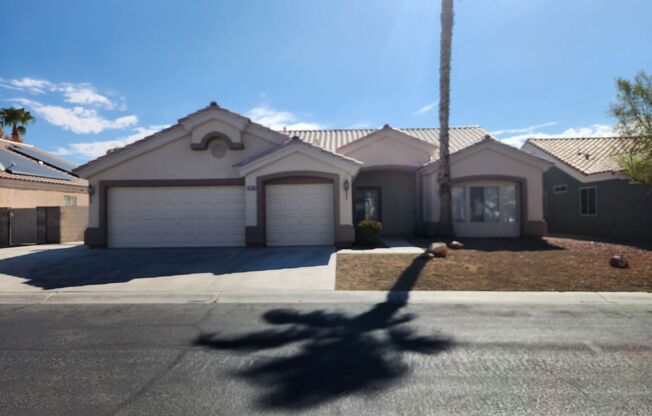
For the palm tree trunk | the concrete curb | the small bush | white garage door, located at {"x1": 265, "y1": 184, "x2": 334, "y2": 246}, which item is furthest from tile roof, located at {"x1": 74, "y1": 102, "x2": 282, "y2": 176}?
the palm tree trunk

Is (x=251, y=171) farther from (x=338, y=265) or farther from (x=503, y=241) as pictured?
(x=503, y=241)

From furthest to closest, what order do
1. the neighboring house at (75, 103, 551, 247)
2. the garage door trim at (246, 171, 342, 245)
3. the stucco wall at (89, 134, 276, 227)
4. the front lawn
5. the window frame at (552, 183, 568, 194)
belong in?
the window frame at (552, 183, 568, 194), the stucco wall at (89, 134, 276, 227), the neighboring house at (75, 103, 551, 247), the garage door trim at (246, 171, 342, 245), the front lawn

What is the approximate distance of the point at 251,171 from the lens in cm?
1418

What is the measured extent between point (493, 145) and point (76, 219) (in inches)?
799

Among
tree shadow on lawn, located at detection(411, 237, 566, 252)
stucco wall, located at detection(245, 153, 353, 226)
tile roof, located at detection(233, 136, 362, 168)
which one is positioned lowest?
tree shadow on lawn, located at detection(411, 237, 566, 252)

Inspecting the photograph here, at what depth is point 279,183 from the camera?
14438 millimetres

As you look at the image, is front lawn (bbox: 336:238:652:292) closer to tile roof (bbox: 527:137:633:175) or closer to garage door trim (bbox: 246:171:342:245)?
garage door trim (bbox: 246:171:342:245)

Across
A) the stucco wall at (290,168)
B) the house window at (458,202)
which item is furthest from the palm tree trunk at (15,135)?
the house window at (458,202)

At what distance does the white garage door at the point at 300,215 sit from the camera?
1431 cm

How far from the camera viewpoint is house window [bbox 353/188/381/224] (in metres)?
19.4

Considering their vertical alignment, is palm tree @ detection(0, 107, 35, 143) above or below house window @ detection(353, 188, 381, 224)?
above

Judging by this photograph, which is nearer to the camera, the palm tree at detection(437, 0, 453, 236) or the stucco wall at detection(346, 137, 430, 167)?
the palm tree at detection(437, 0, 453, 236)

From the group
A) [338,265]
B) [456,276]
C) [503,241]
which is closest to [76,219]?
[338,265]

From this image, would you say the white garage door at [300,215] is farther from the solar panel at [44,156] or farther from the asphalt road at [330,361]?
the solar panel at [44,156]
